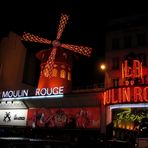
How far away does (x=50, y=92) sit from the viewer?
1013 inches

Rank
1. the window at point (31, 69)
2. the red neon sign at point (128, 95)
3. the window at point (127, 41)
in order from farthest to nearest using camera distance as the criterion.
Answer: the window at point (31, 69) < the window at point (127, 41) < the red neon sign at point (128, 95)

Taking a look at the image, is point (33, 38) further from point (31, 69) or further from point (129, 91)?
point (129, 91)

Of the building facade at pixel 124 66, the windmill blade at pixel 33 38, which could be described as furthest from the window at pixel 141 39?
the windmill blade at pixel 33 38

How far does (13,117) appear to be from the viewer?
2831cm

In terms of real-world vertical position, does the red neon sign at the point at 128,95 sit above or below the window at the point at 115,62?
below

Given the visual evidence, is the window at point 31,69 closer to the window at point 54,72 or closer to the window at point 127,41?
the window at point 54,72

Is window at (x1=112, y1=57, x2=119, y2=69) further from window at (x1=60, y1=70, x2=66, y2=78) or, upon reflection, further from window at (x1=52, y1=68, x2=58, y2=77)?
window at (x1=52, y1=68, x2=58, y2=77)

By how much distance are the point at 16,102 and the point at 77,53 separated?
9.55 m

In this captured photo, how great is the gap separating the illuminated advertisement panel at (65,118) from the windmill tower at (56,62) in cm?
390

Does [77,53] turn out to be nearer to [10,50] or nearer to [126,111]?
[10,50]

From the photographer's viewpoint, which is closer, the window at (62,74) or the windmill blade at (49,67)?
the windmill blade at (49,67)

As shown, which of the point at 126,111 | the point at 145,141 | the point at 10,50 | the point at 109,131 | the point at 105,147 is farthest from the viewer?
the point at 10,50

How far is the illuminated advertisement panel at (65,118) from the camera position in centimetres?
2383

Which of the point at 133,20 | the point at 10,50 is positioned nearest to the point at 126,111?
the point at 133,20
